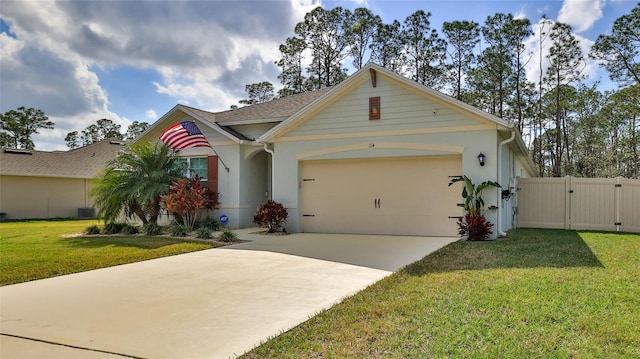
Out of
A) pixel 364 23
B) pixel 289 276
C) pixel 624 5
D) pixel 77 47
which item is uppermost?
pixel 364 23

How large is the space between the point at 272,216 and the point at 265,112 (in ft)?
16.4

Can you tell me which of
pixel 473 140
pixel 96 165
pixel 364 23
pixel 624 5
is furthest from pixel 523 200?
pixel 96 165

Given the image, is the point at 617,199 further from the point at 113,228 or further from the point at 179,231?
the point at 113,228

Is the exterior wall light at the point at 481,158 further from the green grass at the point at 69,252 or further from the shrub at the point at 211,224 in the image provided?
the shrub at the point at 211,224

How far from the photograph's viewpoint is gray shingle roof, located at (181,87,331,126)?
607 inches

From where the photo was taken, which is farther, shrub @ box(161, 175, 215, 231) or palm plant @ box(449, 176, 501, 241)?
shrub @ box(161, 175, 215, 231)

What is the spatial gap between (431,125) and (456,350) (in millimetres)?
8756

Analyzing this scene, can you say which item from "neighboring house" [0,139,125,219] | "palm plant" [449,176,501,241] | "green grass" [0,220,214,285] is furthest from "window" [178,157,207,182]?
"palm plant" [449,176,501,241]

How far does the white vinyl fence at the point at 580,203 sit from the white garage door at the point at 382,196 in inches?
185

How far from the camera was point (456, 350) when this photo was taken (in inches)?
134

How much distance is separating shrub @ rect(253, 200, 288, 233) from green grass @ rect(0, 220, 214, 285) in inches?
98.3

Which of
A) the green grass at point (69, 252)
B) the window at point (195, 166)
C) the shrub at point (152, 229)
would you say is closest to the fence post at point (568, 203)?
the green grass at point (69, 252)

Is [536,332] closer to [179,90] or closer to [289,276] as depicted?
[289,276]

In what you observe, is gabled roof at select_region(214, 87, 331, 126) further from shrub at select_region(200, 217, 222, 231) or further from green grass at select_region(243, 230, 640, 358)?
green grass at select_region(243, 230, 640, 358)
